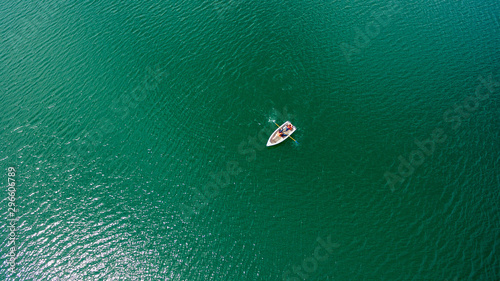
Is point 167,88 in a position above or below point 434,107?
above

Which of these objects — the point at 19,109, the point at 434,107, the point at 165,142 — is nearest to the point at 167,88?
the point at 165,142

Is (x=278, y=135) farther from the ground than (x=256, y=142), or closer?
closer

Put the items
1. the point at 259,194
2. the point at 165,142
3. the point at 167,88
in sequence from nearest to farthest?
1. the point at 259,194
2. the point at 165,142
3. the point at 167,88

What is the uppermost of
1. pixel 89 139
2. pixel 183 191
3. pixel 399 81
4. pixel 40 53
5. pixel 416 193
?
pixel 40 53

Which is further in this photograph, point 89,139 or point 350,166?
point 89,139

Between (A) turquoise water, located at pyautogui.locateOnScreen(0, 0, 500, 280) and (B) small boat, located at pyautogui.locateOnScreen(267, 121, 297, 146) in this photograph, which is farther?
(B) small boat, located at pyautogui.locateOnScreen(267, 121, 297, 146)

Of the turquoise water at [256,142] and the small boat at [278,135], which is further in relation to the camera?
the small boat at [278,135]

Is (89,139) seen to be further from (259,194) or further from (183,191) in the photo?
(259,194)

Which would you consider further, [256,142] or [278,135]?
[256,142]
